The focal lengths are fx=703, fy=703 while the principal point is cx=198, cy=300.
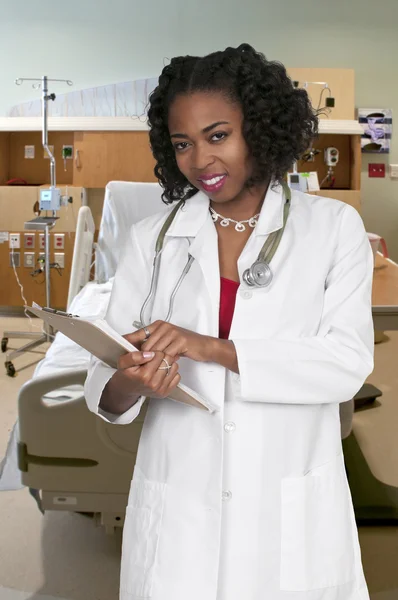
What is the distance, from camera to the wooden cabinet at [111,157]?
5.23 metres

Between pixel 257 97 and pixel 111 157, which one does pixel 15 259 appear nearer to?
pixel 111 157

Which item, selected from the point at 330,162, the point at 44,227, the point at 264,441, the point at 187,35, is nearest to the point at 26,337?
the point at 44,227

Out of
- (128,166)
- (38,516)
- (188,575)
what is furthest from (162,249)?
(128,166)

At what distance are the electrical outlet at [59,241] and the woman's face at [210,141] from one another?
4414 mm

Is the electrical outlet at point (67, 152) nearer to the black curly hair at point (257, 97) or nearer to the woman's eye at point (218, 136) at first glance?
the black curly hair at point (257, 97)

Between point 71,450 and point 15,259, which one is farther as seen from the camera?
point 15,259

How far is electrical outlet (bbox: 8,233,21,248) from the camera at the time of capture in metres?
5.47

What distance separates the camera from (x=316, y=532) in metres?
1.11

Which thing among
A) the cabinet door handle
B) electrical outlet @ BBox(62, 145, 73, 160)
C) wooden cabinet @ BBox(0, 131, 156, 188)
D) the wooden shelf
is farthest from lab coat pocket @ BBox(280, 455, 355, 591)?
electrical outlet @ BBox(62, 145, 73, 160)

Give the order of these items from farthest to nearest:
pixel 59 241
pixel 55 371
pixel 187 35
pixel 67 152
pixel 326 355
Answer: pixel 187 35
pixel 67 152
pixel 59 241
pixel 55 371
pixel 326 355

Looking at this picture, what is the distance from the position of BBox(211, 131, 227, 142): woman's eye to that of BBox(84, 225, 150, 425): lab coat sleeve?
0.22 meters

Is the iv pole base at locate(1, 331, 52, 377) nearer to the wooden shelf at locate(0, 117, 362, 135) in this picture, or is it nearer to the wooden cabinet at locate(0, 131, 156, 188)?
the wooden cabinet at locate(0, 131, 156, 188)

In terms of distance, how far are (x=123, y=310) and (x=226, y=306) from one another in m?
0.17

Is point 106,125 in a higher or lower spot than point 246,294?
higher
